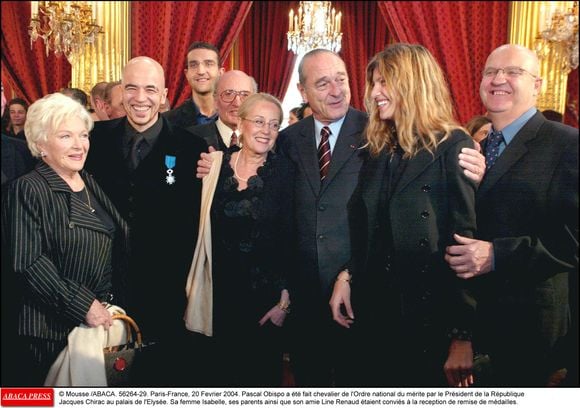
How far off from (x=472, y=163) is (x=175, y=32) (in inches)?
66.8

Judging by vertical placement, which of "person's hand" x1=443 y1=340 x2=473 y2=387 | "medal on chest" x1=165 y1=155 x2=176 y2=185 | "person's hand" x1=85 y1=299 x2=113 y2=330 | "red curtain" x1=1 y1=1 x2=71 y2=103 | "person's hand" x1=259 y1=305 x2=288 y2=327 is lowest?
"person's hand" x1=443 y1=340 x2=473 y2=387

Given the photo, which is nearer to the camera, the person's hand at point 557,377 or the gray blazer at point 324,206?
the person's hand at point 557,377

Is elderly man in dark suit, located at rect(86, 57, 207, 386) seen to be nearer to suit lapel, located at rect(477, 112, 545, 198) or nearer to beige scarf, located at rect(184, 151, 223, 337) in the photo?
beige scarf, located at rect(184, 151, 223, 337)

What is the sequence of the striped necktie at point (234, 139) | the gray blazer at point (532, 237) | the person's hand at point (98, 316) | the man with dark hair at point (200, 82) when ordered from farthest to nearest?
1. the man with dark hair at point (200, 82)
2. the striped necktie at point (234, 139)
3. the person's hand at point (98, 316)
4. the gray blazer at point (532, 237)

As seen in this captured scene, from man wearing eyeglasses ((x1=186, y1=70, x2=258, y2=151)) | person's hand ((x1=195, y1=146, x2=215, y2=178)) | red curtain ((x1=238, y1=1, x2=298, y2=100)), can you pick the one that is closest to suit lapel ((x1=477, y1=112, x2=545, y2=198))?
person's hand ((x1=195, y1=146, x2=215, y2=178))

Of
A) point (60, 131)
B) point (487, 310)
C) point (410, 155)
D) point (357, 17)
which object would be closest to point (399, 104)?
point (410, 155)

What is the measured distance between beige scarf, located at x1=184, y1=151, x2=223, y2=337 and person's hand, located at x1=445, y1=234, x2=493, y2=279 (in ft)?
2.56

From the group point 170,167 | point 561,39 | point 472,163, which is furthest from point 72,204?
point 561,39

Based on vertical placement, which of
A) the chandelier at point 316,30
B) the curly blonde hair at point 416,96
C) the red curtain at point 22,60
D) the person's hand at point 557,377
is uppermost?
the chandelier at point 316,30

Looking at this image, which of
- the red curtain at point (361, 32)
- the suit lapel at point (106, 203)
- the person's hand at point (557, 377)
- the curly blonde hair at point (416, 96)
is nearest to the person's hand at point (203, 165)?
the suit lapel at point (106, 203)

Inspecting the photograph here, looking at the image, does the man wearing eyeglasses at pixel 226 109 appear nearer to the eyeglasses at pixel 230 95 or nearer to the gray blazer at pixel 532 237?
the eyeglasses at pixel 230 95

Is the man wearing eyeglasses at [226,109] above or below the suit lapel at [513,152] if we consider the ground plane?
above

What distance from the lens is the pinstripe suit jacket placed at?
1.73 meters

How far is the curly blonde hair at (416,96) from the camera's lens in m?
1.67
